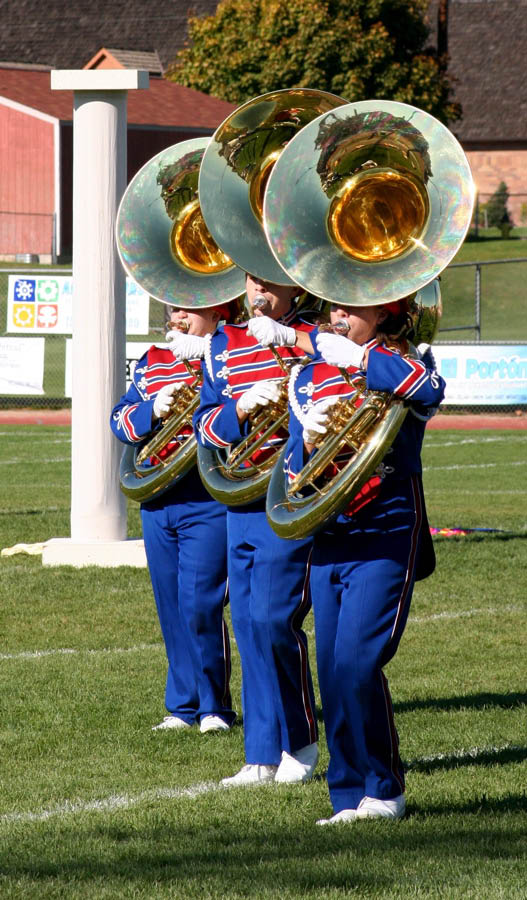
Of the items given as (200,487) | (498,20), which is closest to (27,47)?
(498,20)

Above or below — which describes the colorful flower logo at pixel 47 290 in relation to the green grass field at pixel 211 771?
above

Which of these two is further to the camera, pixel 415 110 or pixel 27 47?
pixel 27 47

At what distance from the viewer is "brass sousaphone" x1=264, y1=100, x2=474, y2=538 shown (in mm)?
4492

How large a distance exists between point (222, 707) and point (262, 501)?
1.18m

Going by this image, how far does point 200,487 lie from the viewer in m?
6.00

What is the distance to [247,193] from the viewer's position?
565 centimetres

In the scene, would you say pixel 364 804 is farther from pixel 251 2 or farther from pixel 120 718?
pixel 251 2

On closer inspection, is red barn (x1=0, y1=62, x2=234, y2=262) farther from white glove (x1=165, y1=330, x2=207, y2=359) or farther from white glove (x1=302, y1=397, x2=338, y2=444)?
white glove (x1=302, y1=397, x2=338, y2=444)

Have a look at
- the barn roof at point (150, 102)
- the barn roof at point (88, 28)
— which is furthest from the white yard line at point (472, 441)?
the barn roof at point (88, 28)

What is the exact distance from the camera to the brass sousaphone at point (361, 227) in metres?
4.49

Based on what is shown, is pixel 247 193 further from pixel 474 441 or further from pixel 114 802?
pixel 474 441

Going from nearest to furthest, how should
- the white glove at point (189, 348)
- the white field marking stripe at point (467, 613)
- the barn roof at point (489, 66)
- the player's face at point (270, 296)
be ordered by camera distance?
1. the player's face at point (270, 296)
2. the white glove at point (189, 348)
3. the white field marking stripe at point (467, 613)
4. the barn roof at point (489, 66)

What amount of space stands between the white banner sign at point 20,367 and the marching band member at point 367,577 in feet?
→ 50.9

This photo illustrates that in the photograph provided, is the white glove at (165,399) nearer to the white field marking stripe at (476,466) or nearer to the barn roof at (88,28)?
the white field marking stripe at (476,466)
